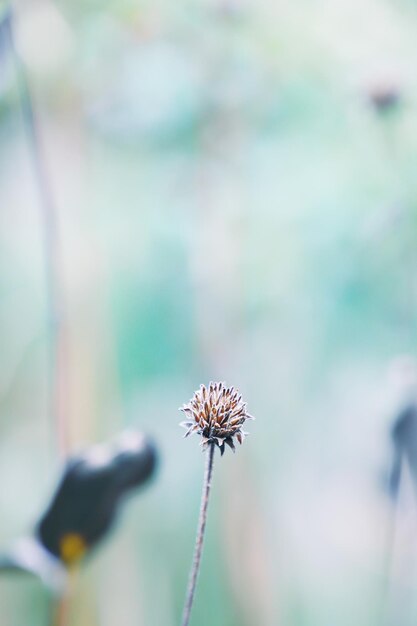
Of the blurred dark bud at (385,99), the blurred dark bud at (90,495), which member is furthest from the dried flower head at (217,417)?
the blurred dark bud at (385,99)

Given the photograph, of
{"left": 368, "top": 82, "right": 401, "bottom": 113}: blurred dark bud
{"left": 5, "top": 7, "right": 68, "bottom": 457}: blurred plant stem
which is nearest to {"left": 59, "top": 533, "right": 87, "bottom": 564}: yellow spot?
{"left": 5, "top": 7, "right": 68, "bottom": 457}: blurred plant stem

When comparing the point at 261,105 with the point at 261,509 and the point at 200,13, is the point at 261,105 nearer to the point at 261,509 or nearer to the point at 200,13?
the point at 200,13

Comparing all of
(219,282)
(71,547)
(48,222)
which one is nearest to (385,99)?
(219,282)

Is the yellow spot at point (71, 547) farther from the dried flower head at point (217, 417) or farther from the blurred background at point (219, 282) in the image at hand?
the dried flower head at point (217, 417)

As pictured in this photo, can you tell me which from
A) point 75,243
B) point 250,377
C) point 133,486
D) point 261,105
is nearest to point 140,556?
point 133,486

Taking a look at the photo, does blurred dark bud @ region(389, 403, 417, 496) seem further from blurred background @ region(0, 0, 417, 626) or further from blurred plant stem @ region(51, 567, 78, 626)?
blurred plant stem @ region(51, 567, 78, 626)

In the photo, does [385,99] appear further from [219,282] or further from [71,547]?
[71,547]
